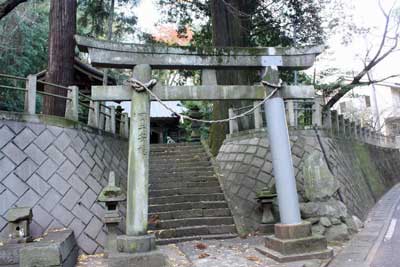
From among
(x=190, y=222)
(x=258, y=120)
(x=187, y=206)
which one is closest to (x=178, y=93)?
(x=190, y=222)

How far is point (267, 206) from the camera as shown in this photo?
912 centimetres

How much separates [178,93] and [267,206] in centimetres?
415

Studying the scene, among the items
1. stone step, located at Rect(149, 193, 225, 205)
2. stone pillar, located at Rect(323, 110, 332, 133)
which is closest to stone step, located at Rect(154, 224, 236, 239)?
stone step, located at Rect(149, 193, 225, 205)

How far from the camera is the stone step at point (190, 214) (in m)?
9.54

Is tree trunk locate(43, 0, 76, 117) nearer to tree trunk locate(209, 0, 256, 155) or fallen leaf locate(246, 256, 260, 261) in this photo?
tree trunk locate(209, 0, 256, 155)

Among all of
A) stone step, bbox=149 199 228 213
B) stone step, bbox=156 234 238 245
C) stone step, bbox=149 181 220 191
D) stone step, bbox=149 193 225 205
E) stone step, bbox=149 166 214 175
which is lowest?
stone step, bbox=156 234 238 245

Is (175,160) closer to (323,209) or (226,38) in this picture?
(226,38)

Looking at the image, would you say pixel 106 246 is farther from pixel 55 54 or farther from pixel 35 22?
pixel 35 22

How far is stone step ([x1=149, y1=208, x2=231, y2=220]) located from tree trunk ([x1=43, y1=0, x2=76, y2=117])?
4.21 metres

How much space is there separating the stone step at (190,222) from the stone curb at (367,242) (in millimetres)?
3126

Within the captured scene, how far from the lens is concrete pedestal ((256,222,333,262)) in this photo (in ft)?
20.8

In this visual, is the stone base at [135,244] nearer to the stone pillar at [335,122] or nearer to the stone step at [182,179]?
the stone step at [182,179]

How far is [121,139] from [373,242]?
875 cm

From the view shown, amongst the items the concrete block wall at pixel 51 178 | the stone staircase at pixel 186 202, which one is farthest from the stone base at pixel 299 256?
the concrete block wall at pixel 51 178
